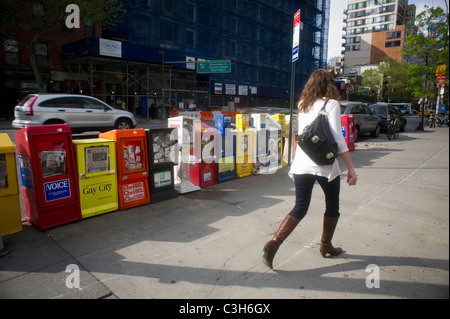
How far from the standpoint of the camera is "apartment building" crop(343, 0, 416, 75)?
83938mm

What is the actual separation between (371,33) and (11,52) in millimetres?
94595

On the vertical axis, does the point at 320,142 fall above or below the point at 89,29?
below

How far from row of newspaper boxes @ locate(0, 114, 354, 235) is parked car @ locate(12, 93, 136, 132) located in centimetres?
763

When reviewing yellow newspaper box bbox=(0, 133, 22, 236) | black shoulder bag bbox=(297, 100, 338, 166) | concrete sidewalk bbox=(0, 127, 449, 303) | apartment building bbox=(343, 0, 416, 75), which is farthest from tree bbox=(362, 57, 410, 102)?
yellow newspaper box bbox=(0, 133, 22, 236)

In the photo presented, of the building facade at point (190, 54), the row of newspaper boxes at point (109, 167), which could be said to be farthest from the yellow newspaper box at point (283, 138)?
the building facade at point (190, 54)

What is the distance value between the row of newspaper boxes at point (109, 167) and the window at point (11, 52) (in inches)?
948

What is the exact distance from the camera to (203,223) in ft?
14.2

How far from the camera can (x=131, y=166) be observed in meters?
4.95

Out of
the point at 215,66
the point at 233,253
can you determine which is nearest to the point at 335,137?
the point at 233,253

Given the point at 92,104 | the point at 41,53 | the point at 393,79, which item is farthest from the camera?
the point at 393,79

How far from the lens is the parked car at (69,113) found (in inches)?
436

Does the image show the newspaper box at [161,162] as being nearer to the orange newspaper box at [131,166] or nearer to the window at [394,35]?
the orange newspaper box at [131,166]

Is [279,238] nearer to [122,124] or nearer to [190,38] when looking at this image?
[122,124]
